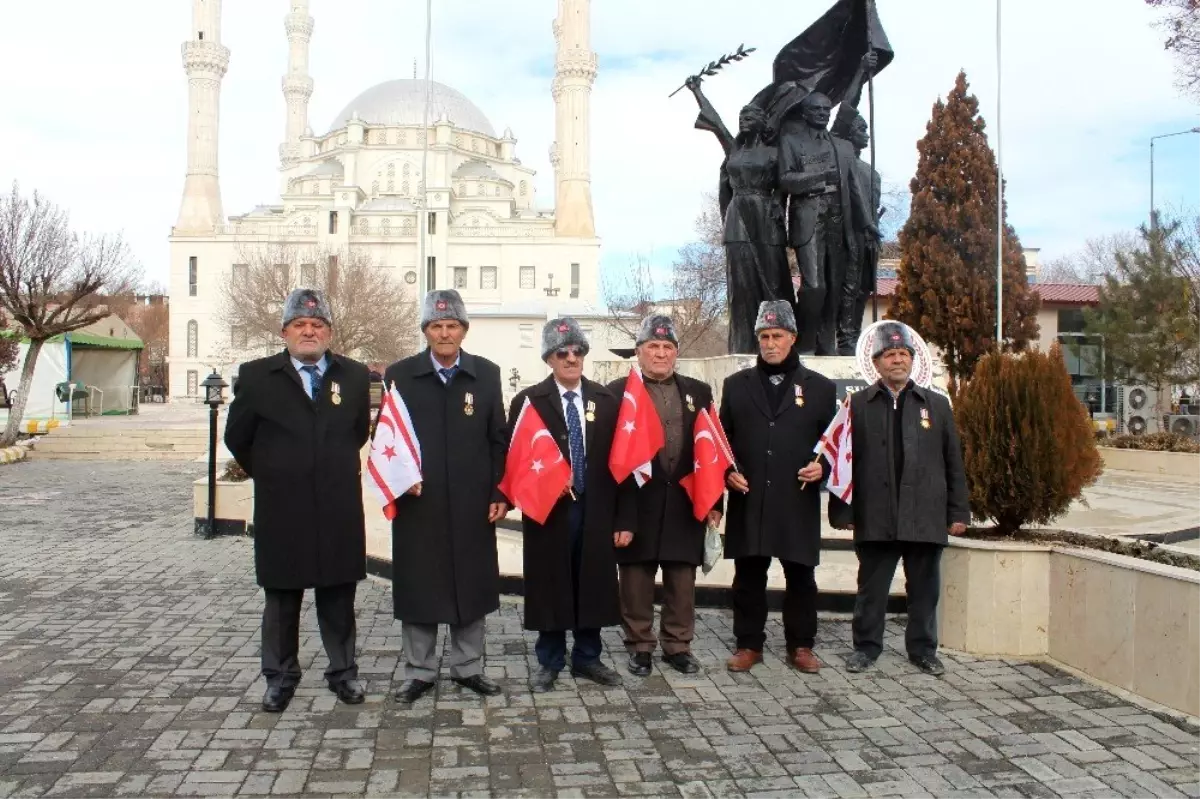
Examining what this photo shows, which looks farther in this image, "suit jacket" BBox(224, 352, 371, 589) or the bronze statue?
the bronze statue

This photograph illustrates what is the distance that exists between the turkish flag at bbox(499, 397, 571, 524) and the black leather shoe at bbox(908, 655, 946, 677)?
221 centimetres

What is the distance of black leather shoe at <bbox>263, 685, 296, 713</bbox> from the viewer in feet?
14.8

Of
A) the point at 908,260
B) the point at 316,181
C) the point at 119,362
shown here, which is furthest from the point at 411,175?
the point at 908,260

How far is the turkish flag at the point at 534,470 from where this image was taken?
15.9 ft

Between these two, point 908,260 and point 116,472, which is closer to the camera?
point 116,472

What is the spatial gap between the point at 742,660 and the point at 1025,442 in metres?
2.11

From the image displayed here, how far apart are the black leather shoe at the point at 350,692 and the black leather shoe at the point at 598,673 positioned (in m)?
1.12

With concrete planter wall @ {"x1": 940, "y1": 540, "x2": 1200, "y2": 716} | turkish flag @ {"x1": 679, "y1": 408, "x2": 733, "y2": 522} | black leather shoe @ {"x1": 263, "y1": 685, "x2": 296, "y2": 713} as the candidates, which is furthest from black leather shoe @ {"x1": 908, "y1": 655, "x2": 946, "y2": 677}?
black leather shoe @ {"x1": 263, "y1": 685, "x2": 296, "y2": 713}

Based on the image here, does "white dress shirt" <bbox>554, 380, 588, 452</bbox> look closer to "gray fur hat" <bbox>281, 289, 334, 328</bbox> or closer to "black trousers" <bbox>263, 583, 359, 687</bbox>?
"gray fur hat" <bbox>281, 289, 334, 328</bbox>

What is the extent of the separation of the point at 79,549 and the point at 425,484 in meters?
6.10

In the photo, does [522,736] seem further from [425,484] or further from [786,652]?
[786,652]

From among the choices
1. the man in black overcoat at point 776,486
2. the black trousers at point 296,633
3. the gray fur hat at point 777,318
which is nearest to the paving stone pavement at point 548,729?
the black trousers at point 296,633

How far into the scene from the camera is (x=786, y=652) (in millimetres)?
5516

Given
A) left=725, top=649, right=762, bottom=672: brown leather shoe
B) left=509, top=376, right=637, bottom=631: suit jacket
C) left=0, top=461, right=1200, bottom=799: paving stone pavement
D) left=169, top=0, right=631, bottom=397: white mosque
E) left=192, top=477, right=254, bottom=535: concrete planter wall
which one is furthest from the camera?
left=169, top=0, right=631, bottom=397: white mosque
